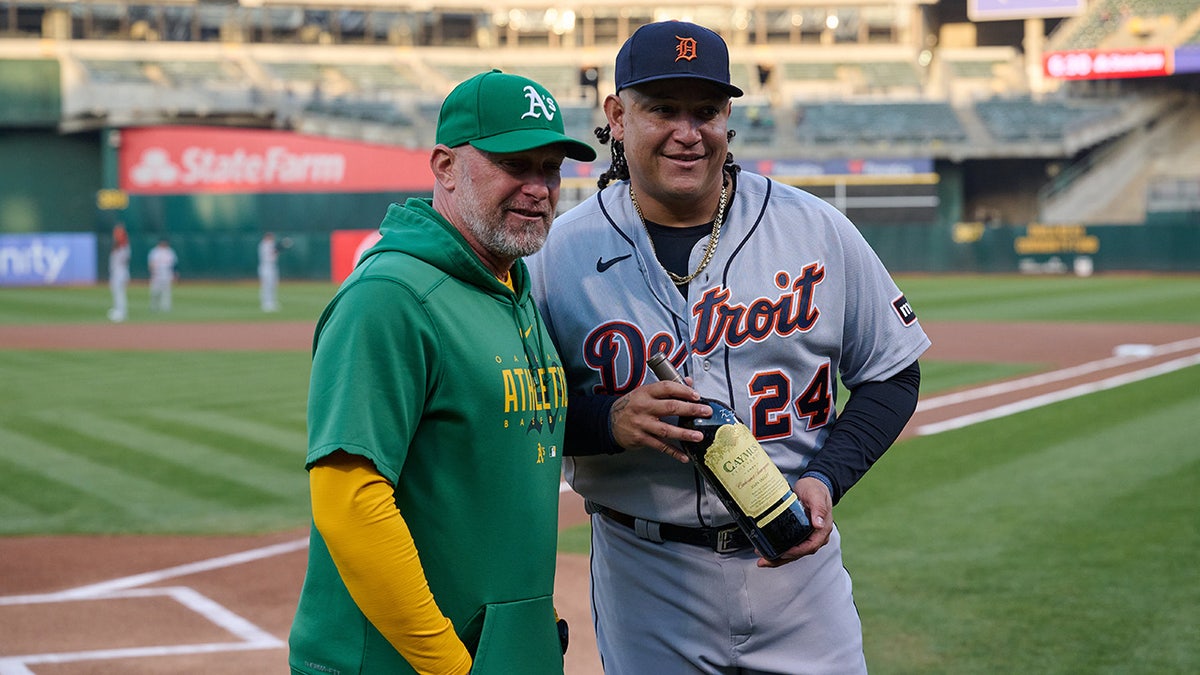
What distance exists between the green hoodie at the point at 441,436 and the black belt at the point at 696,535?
47cm

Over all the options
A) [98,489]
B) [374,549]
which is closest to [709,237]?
[374,549]

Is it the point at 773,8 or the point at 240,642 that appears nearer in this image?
the point at 240,642

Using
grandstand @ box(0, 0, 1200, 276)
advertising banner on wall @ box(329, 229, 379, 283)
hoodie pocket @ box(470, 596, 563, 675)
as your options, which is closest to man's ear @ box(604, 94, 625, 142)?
hoodie pocket @ box(470, 596, 563, 675)

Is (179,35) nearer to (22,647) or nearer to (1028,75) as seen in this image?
(1028,75)

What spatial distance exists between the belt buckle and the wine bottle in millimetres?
220

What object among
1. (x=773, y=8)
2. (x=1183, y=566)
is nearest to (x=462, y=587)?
(x=1183, y=566)

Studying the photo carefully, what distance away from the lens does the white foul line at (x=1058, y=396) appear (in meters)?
11.5

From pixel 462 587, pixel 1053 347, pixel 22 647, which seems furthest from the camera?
pixel 1053 347

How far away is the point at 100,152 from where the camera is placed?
44.3 meters

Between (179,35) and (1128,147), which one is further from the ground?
(179,35)

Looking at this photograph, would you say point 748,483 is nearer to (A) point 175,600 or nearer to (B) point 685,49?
(B) point 685,49

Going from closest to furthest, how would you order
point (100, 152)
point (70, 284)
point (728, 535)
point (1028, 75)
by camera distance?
point (728, 535), point (70, 284), point (100, 152), point (1028, 75)

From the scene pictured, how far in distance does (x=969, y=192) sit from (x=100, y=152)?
31.4 meters

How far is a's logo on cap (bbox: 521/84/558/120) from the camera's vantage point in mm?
2635
